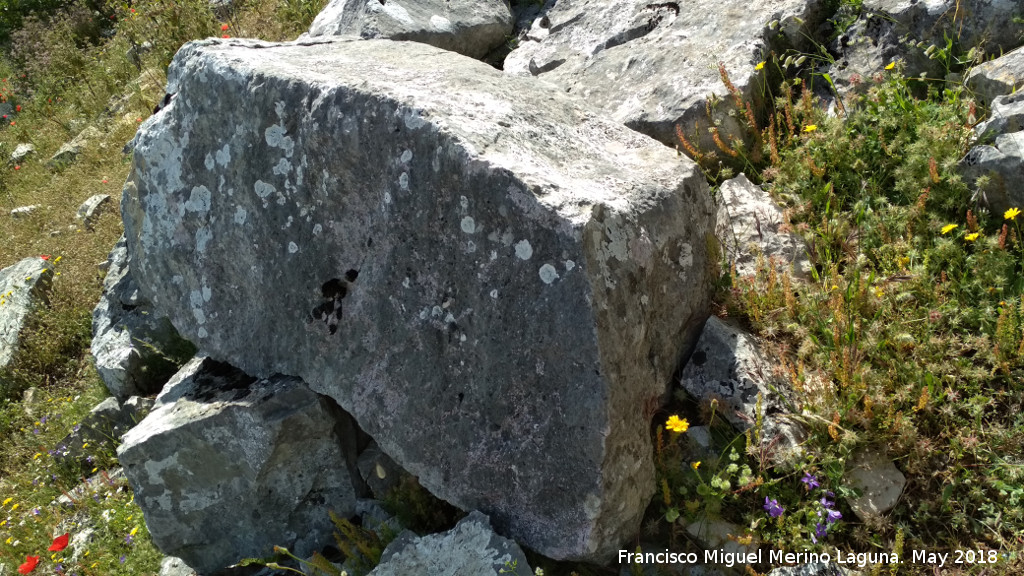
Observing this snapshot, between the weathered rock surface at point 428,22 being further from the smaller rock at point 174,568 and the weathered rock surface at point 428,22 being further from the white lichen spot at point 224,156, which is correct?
the smaller rock at point 174,568

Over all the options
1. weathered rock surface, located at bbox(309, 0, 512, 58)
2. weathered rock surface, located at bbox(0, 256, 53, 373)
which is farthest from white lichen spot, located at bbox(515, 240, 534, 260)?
weathered rock surface, located at bbox(0, 256, 53, 373)

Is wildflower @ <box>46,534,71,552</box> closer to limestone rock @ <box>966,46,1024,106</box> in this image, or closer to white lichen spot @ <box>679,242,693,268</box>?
white lichen spot @ <box>679,242,693,268</box>

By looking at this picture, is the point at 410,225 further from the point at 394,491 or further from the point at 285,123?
the point at 394,491

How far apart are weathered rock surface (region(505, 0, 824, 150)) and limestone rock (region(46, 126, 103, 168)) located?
652cm

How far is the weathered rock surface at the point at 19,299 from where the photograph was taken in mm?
6535

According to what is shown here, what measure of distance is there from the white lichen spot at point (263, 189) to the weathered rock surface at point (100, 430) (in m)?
2.23

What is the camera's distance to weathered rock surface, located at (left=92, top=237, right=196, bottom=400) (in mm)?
5320

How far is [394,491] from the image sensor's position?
3.74 metres

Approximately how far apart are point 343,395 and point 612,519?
1469mm

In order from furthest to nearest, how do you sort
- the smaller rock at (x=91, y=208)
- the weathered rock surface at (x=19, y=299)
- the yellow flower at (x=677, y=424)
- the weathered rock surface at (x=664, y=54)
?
1. the smaller rock at (x=91, y=208)
2. the weathered rock surface at (x=19, y=299)
3. the weathered rock surface at (x=664, y=54)
4. the yellow flower at (x=677, y=424)

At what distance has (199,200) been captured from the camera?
4.13 meters

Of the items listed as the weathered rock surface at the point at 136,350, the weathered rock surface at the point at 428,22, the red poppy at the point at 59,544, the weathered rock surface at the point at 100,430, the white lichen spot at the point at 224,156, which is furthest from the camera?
the weathered rock surface at the point at 428,22

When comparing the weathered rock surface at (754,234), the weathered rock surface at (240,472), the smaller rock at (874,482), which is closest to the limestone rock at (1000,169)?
the weathered rock surface at (754,234)

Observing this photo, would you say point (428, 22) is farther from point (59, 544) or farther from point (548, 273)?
point (59, 544)
